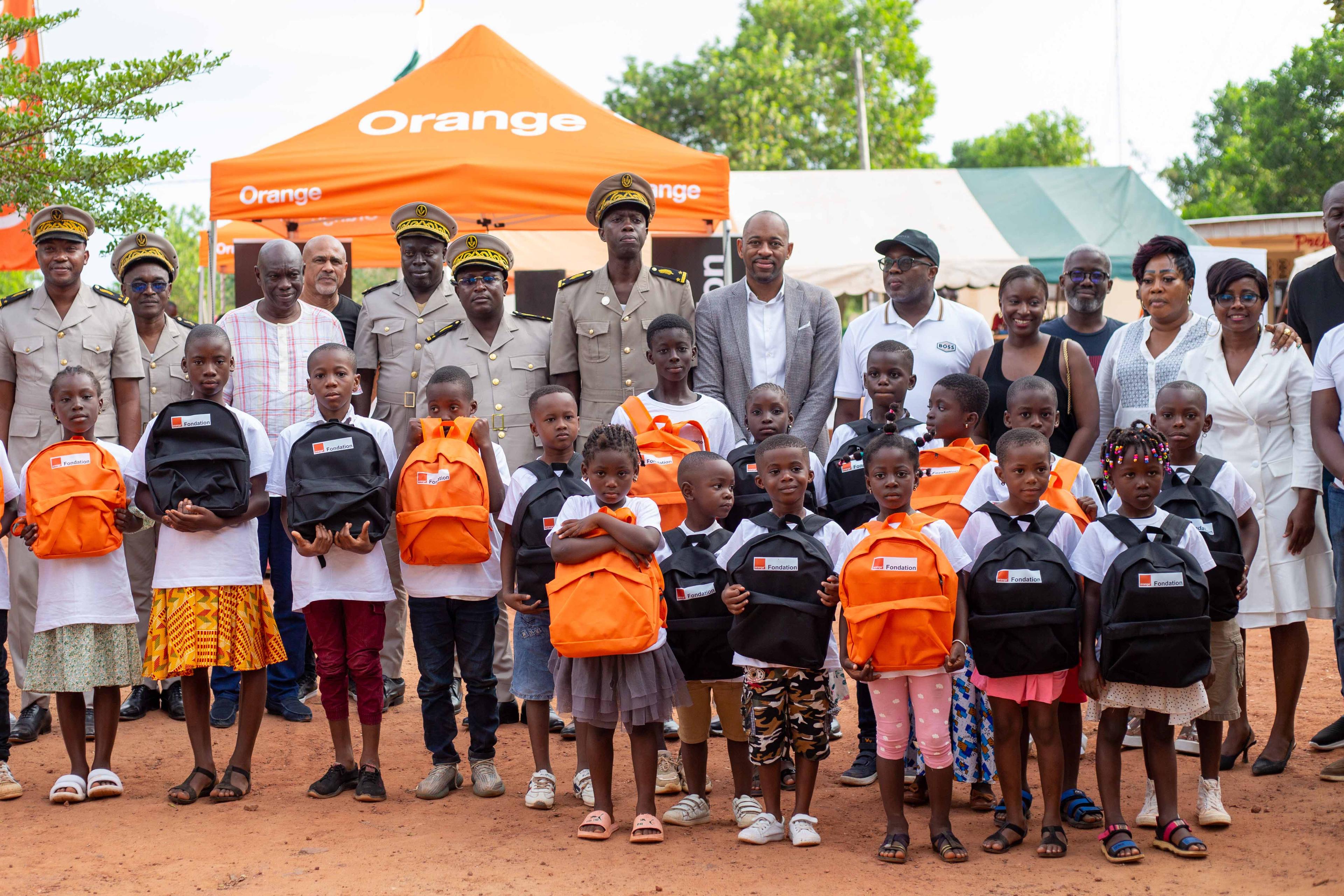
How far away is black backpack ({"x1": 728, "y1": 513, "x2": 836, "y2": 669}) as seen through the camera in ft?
14.8

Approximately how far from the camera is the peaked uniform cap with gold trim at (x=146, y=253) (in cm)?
657

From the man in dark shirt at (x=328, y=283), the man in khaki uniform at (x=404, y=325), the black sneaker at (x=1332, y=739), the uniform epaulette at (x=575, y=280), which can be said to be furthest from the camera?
the man in dark shirt at (x=328, y=283)

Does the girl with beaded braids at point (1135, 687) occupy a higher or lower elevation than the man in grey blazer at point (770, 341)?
lower

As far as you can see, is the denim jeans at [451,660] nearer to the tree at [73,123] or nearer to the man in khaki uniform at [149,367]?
the man in khaki uniform at [149,367]

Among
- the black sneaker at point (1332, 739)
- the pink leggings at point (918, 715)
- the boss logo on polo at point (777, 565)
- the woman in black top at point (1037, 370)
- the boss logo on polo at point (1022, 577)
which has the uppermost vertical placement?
the woman in black top at point (1037, 370)

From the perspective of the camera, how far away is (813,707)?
460cm

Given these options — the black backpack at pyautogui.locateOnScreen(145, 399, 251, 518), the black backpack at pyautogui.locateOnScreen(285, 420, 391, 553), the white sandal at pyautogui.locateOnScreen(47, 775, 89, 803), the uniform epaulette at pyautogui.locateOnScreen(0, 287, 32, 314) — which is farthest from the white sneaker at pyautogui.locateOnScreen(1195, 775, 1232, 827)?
the uniform epaulette at pyautogui.locateOnScreen(0, 287, 32, 314)

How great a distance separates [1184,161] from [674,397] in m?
39.8

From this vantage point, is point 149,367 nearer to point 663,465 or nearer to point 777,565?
point 663,465

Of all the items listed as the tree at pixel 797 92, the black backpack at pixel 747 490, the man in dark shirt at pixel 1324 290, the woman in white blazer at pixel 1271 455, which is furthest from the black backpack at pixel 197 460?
the tree at pixel 797 92

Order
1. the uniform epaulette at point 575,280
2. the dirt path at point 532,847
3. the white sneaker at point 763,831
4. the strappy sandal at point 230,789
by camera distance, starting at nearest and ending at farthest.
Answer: the dirt path at point 532,847
the white sneaker at point 763,831
the strappy sandal at point 230,789
the uniform epaulette at point 575,280

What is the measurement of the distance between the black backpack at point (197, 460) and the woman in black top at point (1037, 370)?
3.33 metres

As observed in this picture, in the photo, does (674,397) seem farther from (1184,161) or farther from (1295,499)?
(1184,161)

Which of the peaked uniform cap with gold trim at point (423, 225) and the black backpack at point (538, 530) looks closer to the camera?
the black backpack at point (538, 530)
